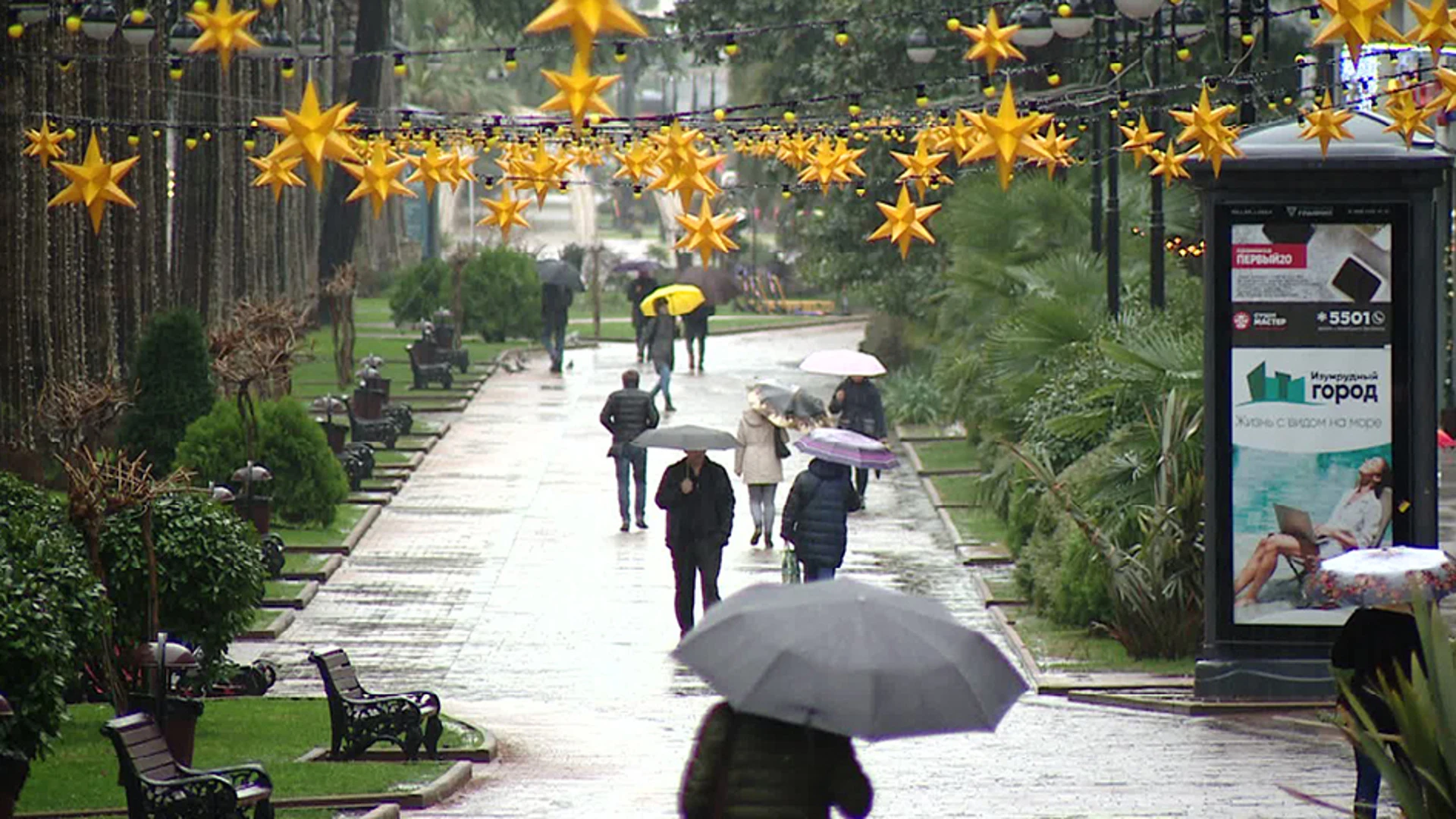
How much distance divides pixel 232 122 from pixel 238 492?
51.0 feet

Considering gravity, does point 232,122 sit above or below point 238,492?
above

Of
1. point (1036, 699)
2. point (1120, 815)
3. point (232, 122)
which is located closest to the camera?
point (1120, 815)

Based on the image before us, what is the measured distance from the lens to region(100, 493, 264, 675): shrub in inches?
638

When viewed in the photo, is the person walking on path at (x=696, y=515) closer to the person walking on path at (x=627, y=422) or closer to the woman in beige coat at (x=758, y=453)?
the woman in beige coat at (x=758, y=453)

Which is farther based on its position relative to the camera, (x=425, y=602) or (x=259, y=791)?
(x=425, y=602)

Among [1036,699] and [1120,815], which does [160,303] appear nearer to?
[1036,699]

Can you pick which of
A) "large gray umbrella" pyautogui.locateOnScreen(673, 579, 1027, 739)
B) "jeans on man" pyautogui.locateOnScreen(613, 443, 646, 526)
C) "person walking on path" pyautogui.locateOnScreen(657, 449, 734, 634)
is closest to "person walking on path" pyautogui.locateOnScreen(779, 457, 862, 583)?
"person walking on path" pyautogui.locateOnScreen(657, 449, 734, 634)

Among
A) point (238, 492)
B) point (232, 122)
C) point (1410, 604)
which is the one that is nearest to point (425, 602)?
point (238, 492)

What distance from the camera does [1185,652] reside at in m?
20.0

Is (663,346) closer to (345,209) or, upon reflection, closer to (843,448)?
(345,209)

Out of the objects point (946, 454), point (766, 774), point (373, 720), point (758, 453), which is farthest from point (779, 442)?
point (766, 774)

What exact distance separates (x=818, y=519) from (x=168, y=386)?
10022mm

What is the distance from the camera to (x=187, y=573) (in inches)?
643

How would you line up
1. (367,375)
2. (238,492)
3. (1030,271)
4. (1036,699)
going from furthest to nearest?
(367,375), (1030,271), (238,492), (1036,699)
